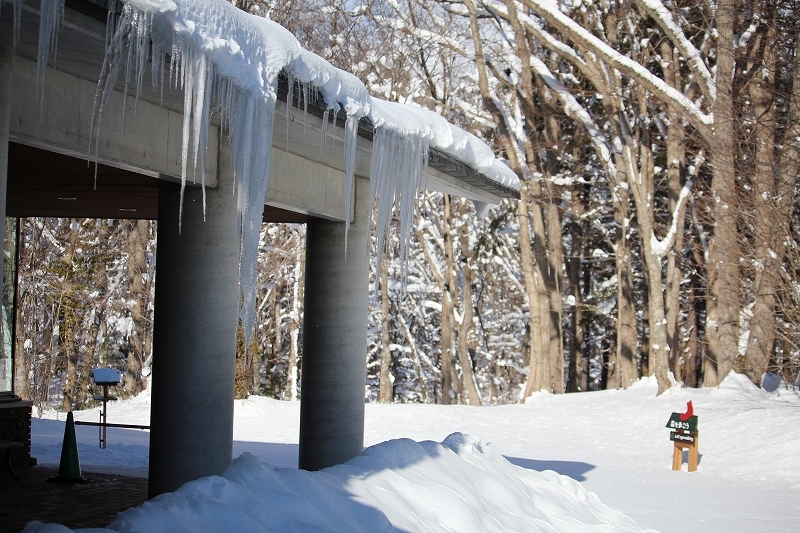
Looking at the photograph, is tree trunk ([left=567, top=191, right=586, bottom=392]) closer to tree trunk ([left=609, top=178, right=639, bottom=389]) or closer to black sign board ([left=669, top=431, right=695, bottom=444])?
tree trunk ([left=609, top=178, right=639, bottom=389])

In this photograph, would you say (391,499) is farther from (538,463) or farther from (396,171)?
(538,463)

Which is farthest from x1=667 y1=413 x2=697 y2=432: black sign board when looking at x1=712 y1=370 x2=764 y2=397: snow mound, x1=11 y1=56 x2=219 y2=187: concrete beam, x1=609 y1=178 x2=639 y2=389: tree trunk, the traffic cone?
x1=609 y1=178 x2=639 y2=389: tree trunk

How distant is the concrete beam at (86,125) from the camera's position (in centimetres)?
470

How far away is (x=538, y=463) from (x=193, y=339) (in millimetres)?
7910

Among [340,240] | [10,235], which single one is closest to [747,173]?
[340,240]

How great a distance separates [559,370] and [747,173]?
328 inches

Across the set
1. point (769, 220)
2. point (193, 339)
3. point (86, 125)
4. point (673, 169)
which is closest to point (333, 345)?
point (193, 339)

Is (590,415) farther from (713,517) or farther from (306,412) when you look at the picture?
(306,412)

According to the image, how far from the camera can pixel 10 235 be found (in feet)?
33.5

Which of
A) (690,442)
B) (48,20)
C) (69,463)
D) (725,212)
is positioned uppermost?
(725,212)

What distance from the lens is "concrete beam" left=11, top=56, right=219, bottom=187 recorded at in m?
4.70

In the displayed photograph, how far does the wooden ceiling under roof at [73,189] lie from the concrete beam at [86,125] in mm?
533

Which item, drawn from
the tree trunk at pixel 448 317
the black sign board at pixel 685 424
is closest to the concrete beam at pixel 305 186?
the black sign board at pixel 685 424

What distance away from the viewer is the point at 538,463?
12930 millimetres
